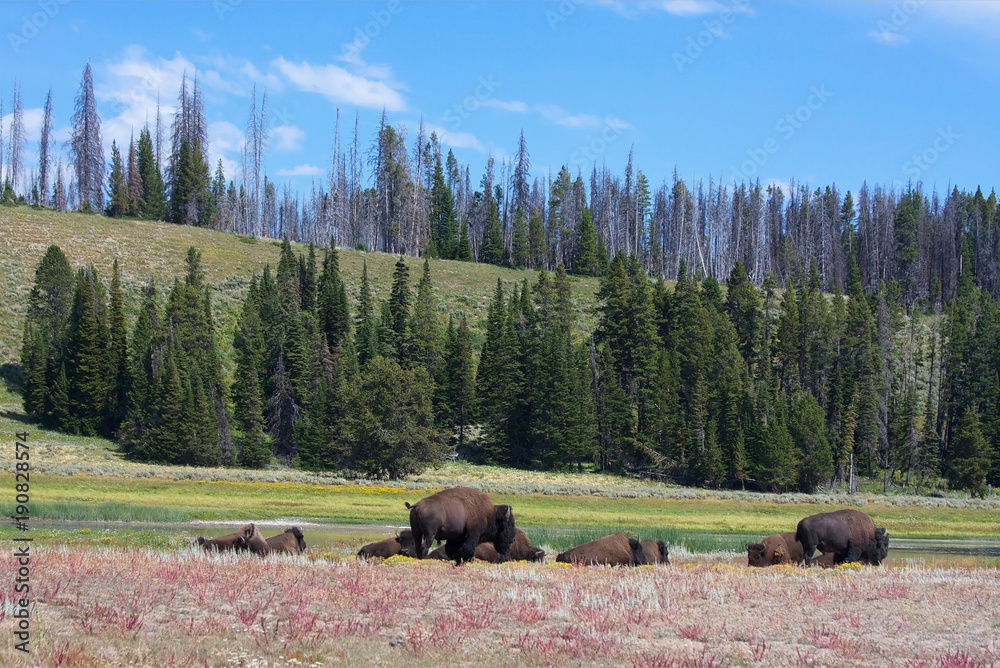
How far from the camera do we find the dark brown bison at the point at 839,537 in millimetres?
22109

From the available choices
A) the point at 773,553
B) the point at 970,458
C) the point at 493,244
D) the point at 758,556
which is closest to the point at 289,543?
the point at 758,556

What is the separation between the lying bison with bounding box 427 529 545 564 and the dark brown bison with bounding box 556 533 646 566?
0.65 m

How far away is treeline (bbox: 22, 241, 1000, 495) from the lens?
211ft

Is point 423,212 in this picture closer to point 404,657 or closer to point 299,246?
point 299,246

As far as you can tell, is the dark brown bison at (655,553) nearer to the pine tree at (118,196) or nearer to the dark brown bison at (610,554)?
the dark brown bison at (610,554)

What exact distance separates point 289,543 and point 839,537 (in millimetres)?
13526

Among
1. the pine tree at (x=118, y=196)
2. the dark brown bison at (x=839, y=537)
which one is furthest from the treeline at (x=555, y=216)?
the dark brown bison at (x=839, y=537)

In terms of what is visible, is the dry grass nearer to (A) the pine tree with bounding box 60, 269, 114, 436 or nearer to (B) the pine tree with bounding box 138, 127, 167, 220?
(A) the pine tree with bounding box 60, 269, 114, 436

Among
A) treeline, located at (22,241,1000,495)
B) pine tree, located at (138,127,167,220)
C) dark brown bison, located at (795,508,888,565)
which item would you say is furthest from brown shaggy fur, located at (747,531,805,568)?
pine tree, located at (138,127,167,220)

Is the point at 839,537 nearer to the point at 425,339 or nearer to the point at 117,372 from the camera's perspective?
the point at 117,372

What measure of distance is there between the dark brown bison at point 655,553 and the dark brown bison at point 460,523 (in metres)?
3.59

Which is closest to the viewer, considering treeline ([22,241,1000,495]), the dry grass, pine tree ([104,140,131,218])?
the dry grass

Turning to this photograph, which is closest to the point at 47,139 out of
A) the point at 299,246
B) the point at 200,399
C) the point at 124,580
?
the point at 299,246

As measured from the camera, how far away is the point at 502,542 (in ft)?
64.5
